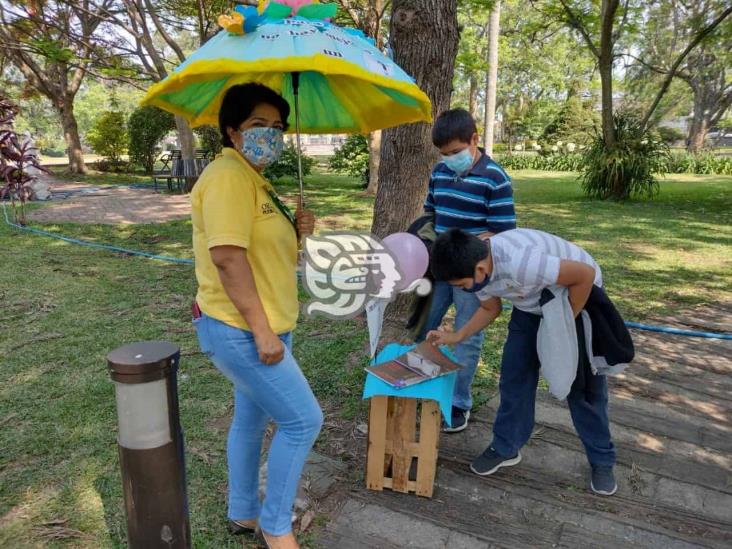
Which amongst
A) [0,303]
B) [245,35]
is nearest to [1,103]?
[0,303]

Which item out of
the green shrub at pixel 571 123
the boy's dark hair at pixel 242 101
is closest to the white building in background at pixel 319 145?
the green shrub at pixel 571 123

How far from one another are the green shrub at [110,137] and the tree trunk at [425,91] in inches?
746

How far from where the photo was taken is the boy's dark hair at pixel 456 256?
1947mm

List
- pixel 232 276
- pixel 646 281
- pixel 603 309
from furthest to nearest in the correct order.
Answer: pixel 646 281
pixel 603 309
pixel 232 276

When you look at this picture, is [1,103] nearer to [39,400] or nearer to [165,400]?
[39,400]

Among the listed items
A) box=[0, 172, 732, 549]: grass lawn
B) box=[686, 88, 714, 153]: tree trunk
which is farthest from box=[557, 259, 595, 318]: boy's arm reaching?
box=[686, 88, 714, 153]: tree trunk

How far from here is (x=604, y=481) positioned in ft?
7.93

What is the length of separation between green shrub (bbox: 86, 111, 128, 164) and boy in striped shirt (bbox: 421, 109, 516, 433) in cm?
2007

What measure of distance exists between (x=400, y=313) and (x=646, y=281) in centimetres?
349

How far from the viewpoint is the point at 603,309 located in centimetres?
219

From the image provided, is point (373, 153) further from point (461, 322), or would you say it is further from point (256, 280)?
point (256, 280)

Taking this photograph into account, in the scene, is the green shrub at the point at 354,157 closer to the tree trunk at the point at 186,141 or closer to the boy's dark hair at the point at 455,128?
the tree trunk at the point at 186,141

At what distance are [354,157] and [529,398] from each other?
41.8 ft

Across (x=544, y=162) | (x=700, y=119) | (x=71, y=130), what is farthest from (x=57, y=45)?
(x=700, y=119)
